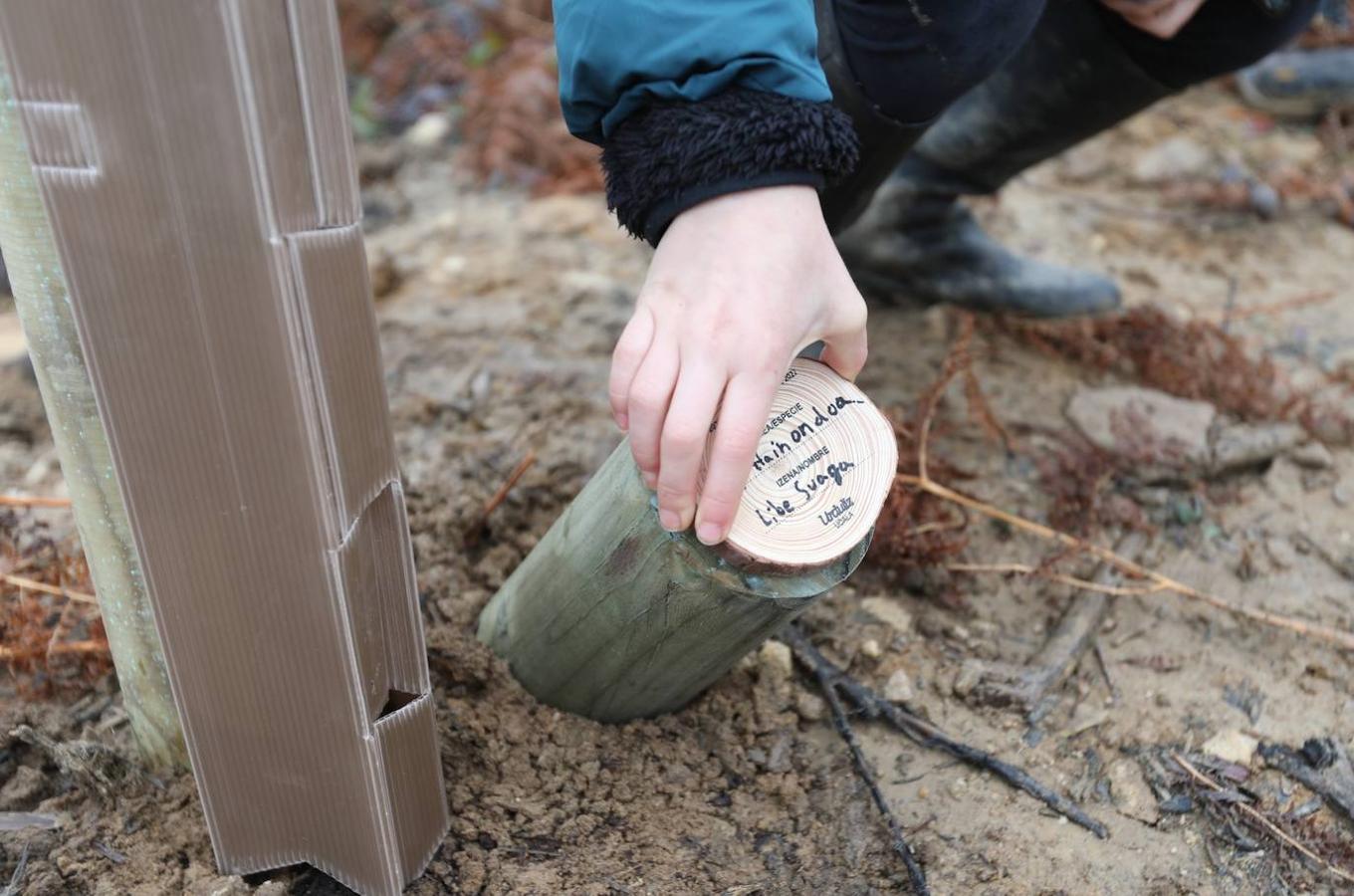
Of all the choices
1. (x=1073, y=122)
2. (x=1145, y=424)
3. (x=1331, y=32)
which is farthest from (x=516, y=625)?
(x=1331, y=32)

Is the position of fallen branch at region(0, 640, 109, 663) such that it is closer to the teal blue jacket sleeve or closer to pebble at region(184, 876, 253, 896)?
pebble at region(184, 876, 253, 896)

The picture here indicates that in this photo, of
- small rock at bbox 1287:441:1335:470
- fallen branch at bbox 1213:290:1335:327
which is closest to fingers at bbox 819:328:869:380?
small rock at bbox 1287:441:1335:470

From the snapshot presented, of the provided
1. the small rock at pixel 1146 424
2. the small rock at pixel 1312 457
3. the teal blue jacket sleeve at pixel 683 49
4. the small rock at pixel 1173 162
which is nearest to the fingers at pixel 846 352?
the teal blue jacket sleeve at pixel 683 49

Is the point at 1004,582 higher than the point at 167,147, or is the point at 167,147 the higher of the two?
the point at 167,147

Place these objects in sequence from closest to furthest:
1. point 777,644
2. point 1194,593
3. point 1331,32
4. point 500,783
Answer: point 500,783 → point 777,644 → point 1194,593 → point 1331,32

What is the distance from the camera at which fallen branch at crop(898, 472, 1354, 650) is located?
2168mm

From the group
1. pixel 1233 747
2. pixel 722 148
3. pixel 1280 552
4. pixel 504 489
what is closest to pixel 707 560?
pixel 722 148

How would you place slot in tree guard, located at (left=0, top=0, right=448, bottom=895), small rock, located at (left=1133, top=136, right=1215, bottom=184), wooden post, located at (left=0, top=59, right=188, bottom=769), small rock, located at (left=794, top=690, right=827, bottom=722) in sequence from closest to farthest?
1. slot in tree guard, located at (left=0, top=0, right=448, bottom=895)
2. wooden post, located at (left=0, top=59, right=188, bottom=769)
3. small rock, located at (left=794, top=690, right=827, bottom=722)
4. small rock, located at (left=1133, top=136, right=1215, bottom=184)

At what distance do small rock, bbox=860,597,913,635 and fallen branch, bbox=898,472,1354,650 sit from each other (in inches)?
11.2

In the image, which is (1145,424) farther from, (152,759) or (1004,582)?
(152,759)

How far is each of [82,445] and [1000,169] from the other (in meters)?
2.44

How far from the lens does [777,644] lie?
2.01m

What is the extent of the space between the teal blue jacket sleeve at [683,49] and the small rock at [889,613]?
112cm

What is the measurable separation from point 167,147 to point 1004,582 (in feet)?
6.04
